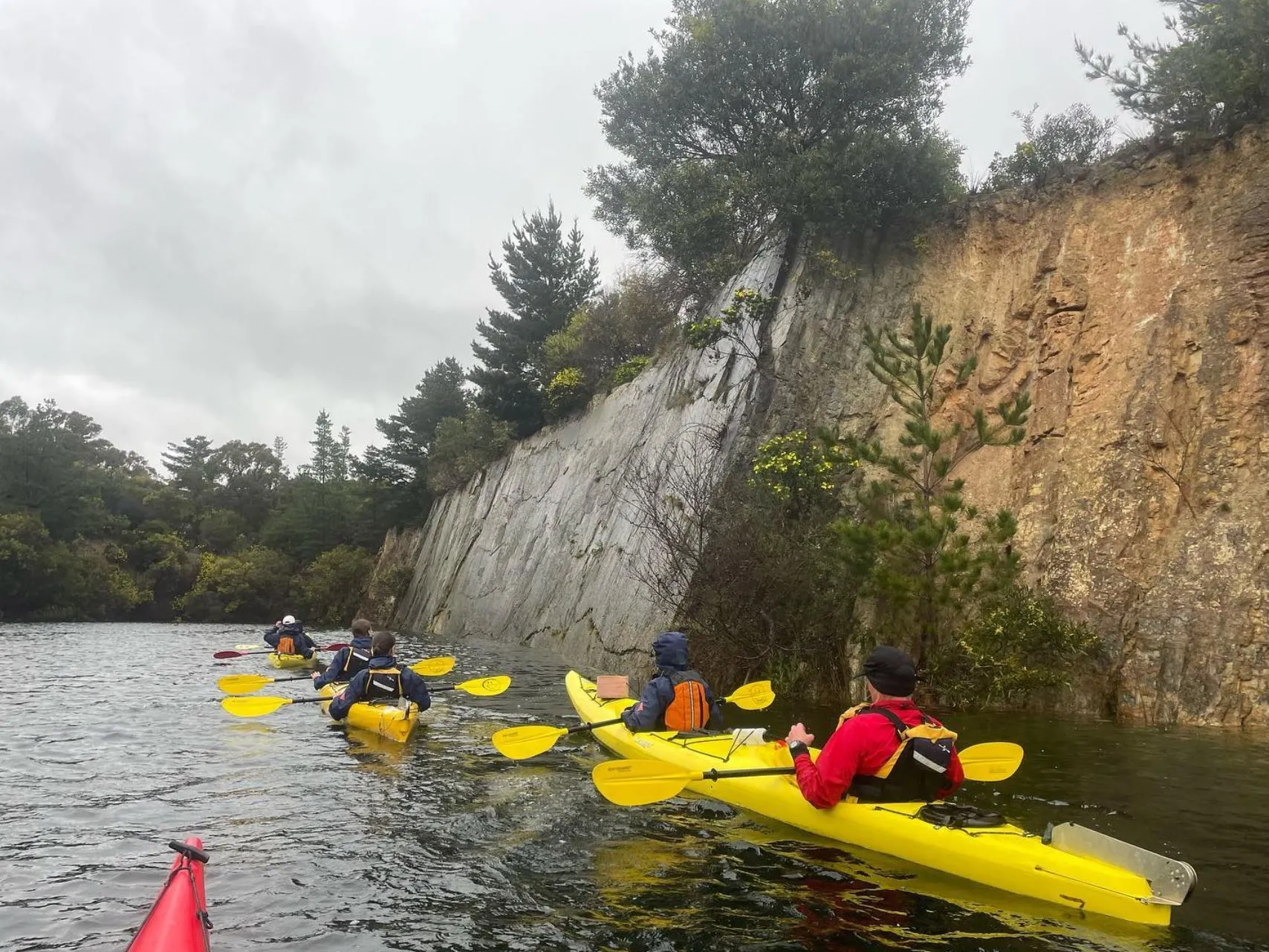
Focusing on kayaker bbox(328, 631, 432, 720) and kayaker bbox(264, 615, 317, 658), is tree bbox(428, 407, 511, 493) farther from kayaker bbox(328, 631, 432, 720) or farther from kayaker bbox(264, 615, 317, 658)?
kayaker bbox(328, 631, 432, 720)

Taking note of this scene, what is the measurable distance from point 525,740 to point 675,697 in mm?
1414

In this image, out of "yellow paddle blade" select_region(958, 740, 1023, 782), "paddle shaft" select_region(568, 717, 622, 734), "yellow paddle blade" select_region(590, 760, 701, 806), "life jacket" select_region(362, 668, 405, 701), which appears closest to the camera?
"yellow paddle blade" select_region(590, 760, 701, 806)

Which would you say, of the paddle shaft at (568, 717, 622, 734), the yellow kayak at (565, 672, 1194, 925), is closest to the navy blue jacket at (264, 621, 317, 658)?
the paddle shaft at (568, 717, 622, 734)

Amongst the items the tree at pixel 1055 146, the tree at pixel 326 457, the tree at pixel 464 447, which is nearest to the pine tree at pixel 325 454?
the tree at pixel 326 457

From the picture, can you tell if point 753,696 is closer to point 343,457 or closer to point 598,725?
point 598,725

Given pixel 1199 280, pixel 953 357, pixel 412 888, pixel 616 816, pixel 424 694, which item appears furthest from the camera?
pixel 953 357

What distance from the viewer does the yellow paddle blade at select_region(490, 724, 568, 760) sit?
25.9 feet

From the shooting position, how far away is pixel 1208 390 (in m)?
12.2

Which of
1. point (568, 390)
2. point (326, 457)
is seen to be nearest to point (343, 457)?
point (326, 457)

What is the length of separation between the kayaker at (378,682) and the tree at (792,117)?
11.7m

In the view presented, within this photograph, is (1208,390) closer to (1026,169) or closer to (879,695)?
(1026,169)

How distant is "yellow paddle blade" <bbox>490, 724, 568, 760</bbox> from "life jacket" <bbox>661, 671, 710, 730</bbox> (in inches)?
38.7

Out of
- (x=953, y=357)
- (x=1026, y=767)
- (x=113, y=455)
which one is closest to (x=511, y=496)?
(x=953, y=357)

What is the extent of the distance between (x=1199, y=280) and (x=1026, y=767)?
8799mm
